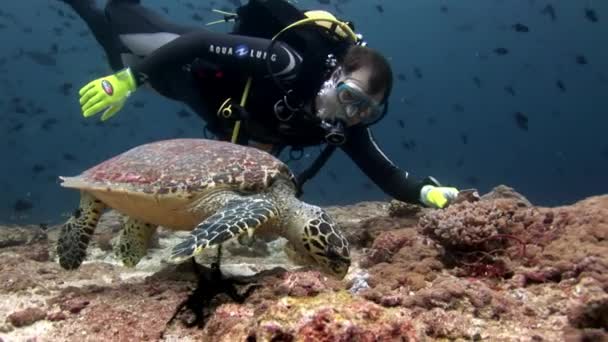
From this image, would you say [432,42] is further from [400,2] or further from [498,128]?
[498,128]

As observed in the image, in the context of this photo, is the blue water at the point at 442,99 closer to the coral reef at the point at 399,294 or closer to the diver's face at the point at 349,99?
the diver's face at the point at 349,99

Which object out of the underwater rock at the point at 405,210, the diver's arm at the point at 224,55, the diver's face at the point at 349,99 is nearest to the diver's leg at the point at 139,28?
the diver's arm at the point at 224,55

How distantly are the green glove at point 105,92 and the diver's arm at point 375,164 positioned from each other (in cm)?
254

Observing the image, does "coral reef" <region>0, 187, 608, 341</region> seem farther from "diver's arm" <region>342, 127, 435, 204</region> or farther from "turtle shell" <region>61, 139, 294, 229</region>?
"diver's arm" <region>342, 127, 435, 204</region>

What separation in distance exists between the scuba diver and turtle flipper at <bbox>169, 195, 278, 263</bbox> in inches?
63.8

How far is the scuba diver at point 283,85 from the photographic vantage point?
434 centimetres

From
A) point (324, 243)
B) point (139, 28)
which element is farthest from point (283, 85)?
point (139, 28)

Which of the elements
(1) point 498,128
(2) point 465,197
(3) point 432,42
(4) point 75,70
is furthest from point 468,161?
(2) point 465,197

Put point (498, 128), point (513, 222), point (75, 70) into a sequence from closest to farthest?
1. point (513, 222)
2. point (75, 70)
3. point (498, 128)

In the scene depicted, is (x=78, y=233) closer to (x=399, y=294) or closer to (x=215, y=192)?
(x=215, y=192)

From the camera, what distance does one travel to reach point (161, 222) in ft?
11.7

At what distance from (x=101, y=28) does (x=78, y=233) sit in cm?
455

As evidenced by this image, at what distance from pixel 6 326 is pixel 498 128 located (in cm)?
9890

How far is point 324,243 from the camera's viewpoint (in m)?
2.92
